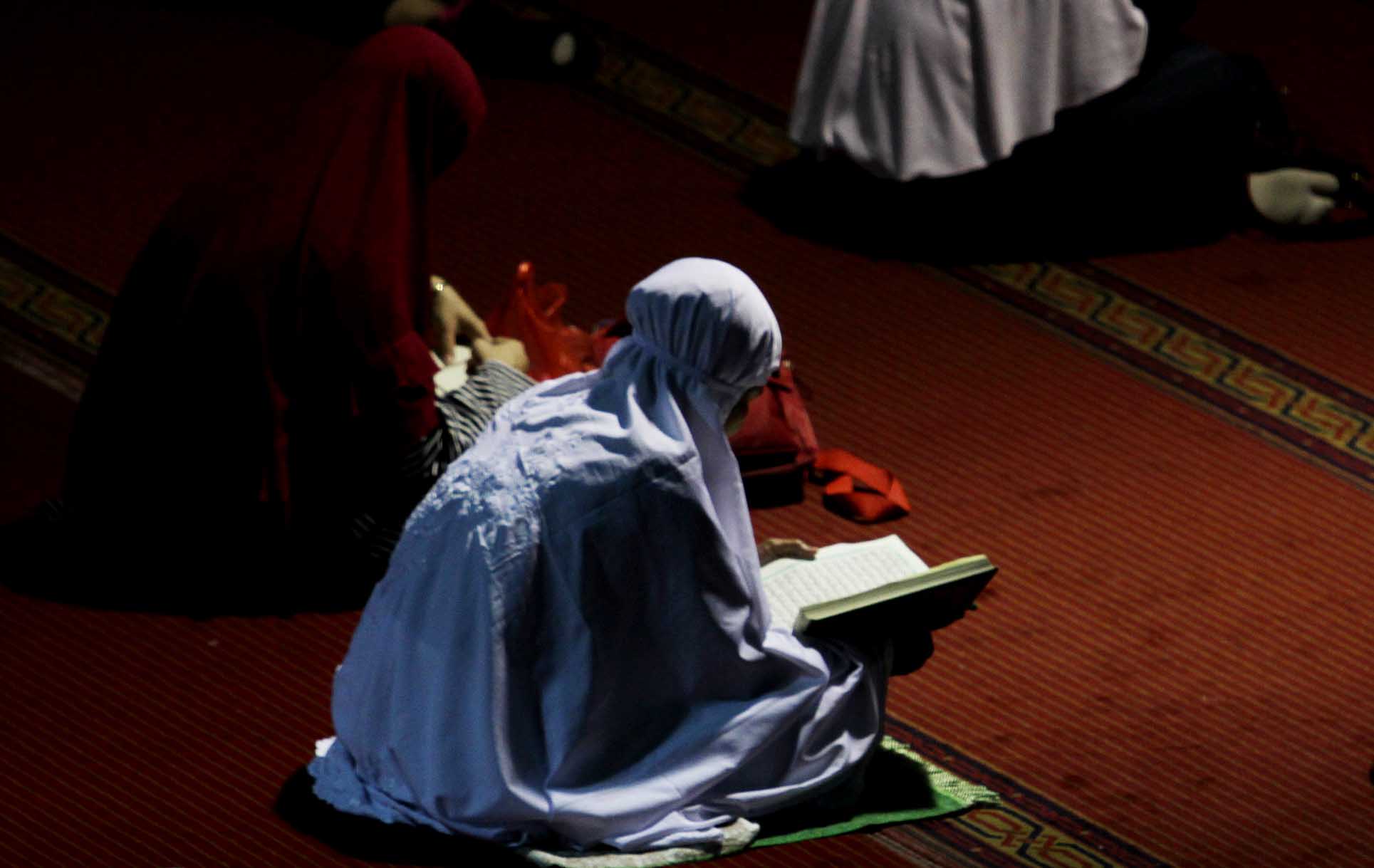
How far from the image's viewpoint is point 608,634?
267 centimetres

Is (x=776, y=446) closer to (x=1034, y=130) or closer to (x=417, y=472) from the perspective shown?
(x=417, y=472)

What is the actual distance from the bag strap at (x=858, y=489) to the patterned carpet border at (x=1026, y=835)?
0.69 meters

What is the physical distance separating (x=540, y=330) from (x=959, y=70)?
117 cm

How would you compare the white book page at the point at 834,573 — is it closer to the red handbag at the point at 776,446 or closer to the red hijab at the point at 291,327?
the red handbag at the point at 776,446

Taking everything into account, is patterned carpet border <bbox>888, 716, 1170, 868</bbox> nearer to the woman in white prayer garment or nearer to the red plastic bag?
the woman in white prayer garment

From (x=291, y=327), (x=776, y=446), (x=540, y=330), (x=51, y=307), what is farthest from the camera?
(x=51, y=307)

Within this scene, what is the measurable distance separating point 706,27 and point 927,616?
275 centimetres

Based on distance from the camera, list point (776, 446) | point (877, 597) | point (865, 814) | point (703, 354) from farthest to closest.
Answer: point (776, 446)
point (865, 814)
point (877, 597)
point (703, 354)

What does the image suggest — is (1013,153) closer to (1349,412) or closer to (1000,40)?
(1000,40)

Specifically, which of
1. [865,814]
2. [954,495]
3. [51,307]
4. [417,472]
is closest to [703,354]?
[865,814]

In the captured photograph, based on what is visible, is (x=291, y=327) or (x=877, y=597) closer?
(x=877, y=597)

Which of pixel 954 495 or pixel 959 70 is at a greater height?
pixel 959 70

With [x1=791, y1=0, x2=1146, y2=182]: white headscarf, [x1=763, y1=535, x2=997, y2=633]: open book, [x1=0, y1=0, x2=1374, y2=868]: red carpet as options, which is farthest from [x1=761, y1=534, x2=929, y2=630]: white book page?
[x1=791, y1=0, x2=1146, y2=182]: white headscarf

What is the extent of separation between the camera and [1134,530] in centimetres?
369
